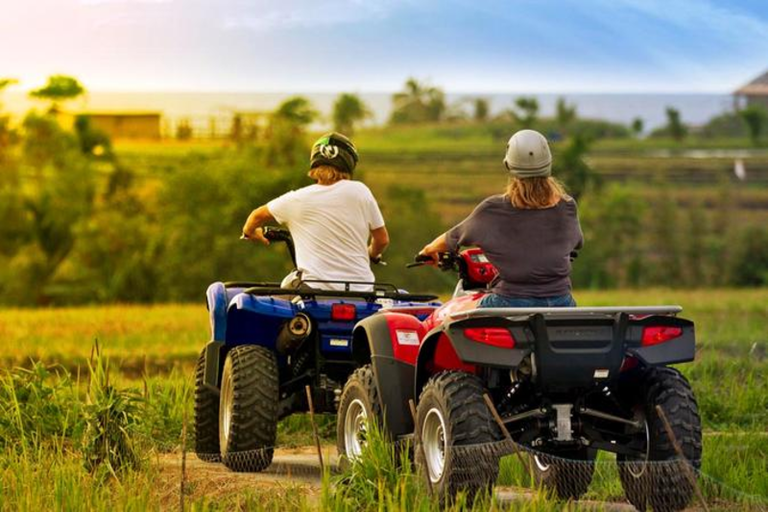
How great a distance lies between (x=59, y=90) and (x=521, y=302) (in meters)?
76.8

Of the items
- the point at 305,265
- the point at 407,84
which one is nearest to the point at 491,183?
the point at 407,84

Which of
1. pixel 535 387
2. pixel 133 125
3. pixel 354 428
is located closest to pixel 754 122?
pixel 133 125

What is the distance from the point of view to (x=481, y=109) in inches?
4776

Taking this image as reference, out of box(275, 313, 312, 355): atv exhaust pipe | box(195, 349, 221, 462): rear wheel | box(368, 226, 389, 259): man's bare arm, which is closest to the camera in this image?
box(275, 313, 312, 355): atv exhaust pipe

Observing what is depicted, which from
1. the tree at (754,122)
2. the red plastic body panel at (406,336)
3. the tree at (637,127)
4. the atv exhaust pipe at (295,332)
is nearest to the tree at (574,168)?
the tree at (754,122)

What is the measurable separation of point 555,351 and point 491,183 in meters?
77.6

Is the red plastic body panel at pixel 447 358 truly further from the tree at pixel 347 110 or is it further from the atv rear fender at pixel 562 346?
the tree at pixel 347 110

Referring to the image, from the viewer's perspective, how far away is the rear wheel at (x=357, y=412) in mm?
8570

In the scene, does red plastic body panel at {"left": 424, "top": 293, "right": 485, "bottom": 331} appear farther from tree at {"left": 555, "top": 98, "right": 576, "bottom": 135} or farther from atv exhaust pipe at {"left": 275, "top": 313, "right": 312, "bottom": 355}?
tree at {"left": 555, "top": 98, "right": 576, "bottom": 135}

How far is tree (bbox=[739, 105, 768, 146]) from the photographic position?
110m

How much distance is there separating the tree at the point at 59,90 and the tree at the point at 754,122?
45.9 m

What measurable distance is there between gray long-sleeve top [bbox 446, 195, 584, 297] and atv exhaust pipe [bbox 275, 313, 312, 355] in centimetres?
183

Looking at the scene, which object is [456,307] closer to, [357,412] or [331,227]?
[357,412]

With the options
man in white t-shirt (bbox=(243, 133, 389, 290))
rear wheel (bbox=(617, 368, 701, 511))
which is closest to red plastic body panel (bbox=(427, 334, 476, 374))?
rear wheel (bbox=(617, 368, 701, 511))
